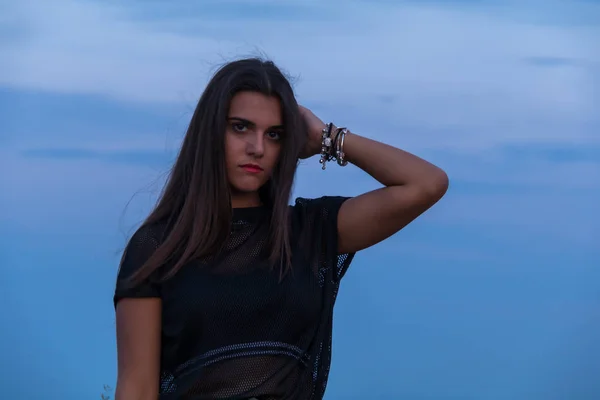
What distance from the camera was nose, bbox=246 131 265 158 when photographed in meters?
2.35

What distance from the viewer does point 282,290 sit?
2.32 metres

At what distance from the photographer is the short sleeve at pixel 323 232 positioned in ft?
8.13

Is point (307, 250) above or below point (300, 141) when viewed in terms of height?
below

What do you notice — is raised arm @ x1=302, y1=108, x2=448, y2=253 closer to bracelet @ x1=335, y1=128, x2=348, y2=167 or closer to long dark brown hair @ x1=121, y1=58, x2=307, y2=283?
bracelet @ x1=335, y1=128, x2=348, y2=167

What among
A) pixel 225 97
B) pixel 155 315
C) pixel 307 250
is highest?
pixel 225 97

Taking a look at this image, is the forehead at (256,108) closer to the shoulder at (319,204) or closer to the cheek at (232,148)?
the cheek at (232,148)

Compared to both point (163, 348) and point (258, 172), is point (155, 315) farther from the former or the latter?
point (258, 172)

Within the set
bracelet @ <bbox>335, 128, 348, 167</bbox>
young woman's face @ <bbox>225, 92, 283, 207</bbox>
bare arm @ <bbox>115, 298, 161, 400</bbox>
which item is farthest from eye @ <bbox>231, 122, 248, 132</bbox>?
bare arm @ <bbox>115, 298, 161, 400</bbox>

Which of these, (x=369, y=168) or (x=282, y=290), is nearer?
(x=282, y=290)

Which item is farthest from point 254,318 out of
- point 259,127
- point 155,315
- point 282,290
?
point 259,127

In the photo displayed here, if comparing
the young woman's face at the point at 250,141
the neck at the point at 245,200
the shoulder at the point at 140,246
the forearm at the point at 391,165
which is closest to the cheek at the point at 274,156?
the young woman's face at the point at 250,141

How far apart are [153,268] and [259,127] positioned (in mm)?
453

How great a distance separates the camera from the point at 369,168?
2.49 meters

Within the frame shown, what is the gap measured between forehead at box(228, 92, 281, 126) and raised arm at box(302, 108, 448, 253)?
17 centimetres
